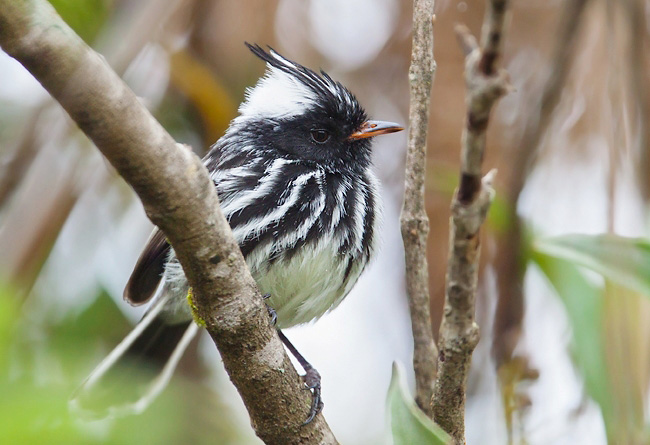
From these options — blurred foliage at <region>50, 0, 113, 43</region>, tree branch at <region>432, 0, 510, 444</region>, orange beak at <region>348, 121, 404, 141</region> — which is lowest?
tree branch at <region>432, 0, 510, 444</region>

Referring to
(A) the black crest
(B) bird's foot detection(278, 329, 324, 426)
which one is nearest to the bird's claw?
(B) bird's foot detection(278, 329, 324, 426)

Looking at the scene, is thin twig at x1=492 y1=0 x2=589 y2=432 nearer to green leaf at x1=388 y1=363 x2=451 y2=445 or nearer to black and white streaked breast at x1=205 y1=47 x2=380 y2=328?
black and white streaked breast at x1=205 y1=47 x2=380 y2=328

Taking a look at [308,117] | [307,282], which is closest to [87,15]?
Answer: [308,117]

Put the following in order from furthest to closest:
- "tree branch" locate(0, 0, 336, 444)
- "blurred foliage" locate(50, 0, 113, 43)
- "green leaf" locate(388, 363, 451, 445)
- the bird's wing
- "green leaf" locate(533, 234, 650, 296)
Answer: "blurred foliage" locate(50, 0, 113, 43) < the bird's wing < "green leaf" locate(533, 234, 650, 296) < "green leaf" locate(388, 363, 451, 445) < "tree branch" locate(0, 0, 336, 444)

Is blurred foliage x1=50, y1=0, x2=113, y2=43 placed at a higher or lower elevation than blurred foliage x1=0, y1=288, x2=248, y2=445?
higher

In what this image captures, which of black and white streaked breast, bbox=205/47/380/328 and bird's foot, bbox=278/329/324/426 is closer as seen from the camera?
bird's foot, bbox=278/329/324/426

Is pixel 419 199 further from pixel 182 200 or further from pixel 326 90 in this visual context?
pixel 326 90

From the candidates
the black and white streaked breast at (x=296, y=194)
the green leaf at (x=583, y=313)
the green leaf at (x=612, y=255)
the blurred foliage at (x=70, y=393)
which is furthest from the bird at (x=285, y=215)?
the green leaf at (x=612, y=255)
